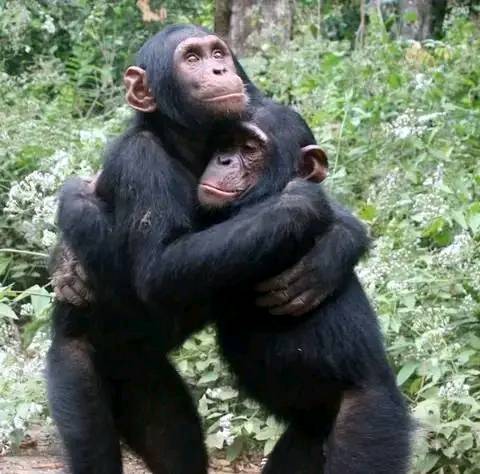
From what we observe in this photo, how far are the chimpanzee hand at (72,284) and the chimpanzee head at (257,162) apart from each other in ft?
2.45

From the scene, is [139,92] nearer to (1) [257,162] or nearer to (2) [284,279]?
(1) [257,162]

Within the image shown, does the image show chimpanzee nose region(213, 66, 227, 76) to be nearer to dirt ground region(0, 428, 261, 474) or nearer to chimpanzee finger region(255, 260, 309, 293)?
chimpanzee finger region(255, 260, 309, 293)

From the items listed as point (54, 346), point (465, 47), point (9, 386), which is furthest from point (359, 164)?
point (54, 346)

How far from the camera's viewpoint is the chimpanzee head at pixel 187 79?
5.11 m

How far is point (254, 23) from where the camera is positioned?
1304 centimetres

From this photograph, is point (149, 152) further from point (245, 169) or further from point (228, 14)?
point (228, 14)

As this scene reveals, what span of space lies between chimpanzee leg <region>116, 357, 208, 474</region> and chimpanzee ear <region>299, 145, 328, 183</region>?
1136 millimetres

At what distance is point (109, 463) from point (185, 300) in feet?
3.11

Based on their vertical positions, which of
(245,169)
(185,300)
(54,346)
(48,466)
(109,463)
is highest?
(245,169)

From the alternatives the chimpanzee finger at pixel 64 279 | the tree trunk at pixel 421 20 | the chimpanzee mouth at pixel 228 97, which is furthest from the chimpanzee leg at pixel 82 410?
the tree trunk at pixel 421 20

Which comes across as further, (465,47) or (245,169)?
(465,47)

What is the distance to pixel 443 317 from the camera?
6414 mm

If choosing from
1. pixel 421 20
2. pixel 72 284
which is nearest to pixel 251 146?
pixel 72 284

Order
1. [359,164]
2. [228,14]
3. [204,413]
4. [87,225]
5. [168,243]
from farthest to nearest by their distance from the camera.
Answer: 1. [228,14]
2. [359,164]
3. [204,413]
4. [87,225]
5. [168,243]
